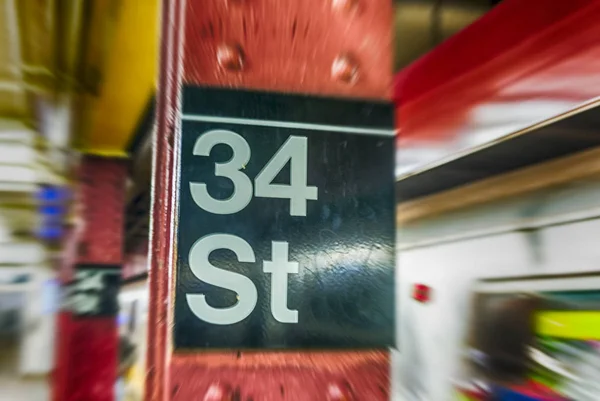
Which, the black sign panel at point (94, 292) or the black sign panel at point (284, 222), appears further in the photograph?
the black sign panel at point (94, 292)

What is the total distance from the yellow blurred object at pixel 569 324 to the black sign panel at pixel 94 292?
763 mm

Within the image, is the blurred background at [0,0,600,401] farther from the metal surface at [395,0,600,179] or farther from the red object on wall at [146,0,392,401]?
the red object on wall at [146,0,392,401]

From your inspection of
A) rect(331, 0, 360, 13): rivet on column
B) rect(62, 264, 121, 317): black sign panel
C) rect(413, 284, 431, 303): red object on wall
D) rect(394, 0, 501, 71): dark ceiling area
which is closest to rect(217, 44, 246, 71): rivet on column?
rect(331, 0, 360, 13): rivet on column

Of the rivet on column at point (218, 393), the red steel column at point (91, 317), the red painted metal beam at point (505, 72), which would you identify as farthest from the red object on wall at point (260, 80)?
the red steel column at point (91, 317)

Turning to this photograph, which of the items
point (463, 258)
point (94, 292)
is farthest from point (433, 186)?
point (94, 292)

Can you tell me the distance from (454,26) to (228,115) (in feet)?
2.05

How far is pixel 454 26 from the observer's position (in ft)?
3.43

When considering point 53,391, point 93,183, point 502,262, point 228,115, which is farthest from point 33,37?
point 502,262

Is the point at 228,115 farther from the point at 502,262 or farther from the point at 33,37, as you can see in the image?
the point at 502,262

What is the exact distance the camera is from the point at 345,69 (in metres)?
0.62

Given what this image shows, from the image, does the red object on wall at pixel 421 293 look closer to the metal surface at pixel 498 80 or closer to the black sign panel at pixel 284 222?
the metal surface at pixel 498 80

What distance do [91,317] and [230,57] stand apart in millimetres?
679

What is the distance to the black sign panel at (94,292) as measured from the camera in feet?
3.51

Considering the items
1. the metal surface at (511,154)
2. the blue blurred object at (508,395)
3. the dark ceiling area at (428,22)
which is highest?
the dark ceiling area at (428,22)
